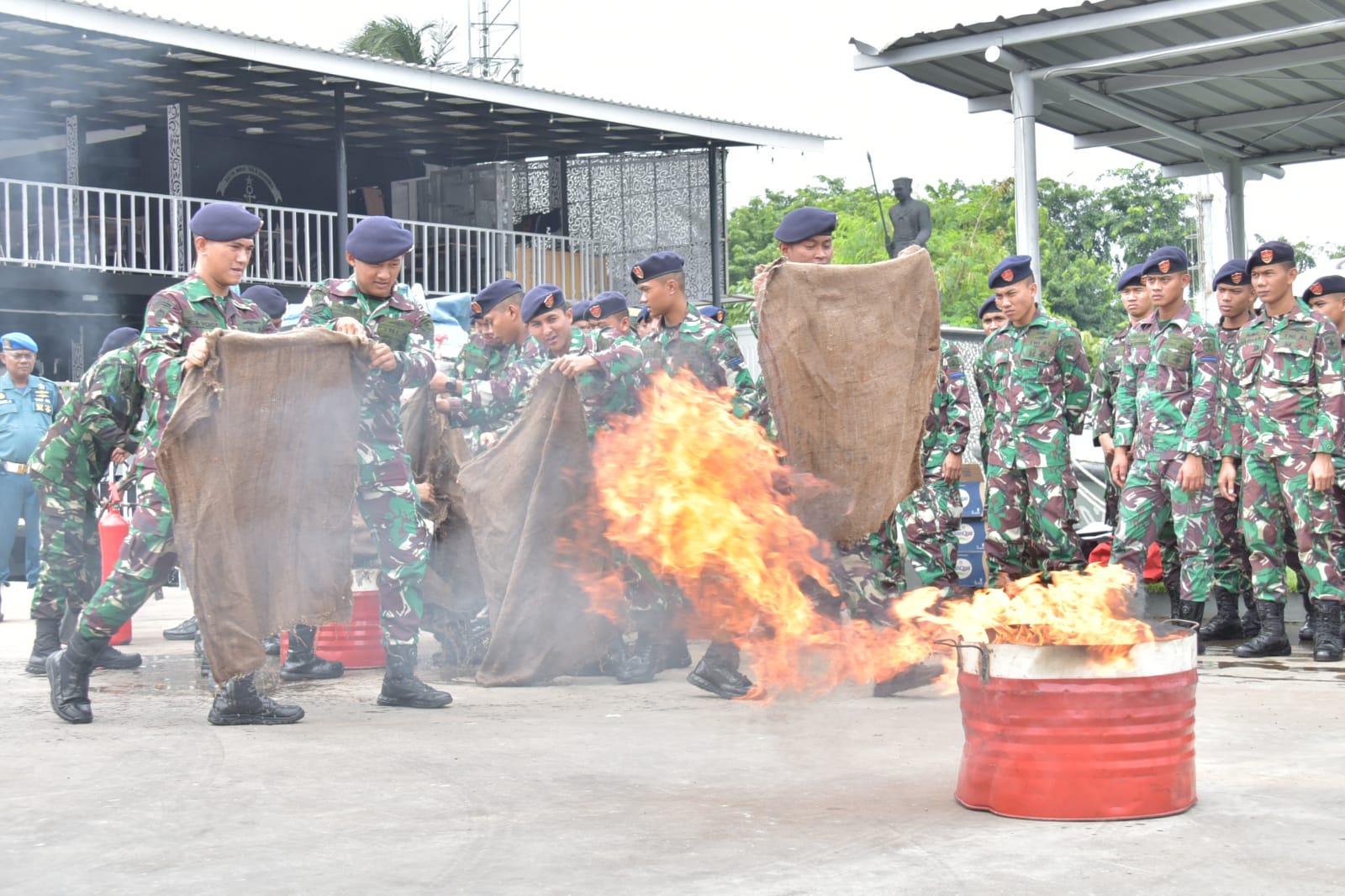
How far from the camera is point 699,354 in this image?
7281 millimetres

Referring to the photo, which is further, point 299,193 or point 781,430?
point 299,193

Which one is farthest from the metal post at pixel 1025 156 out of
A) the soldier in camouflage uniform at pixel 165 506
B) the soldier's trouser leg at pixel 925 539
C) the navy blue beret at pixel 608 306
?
the soldier in camouflage uniform at pixel 165 506

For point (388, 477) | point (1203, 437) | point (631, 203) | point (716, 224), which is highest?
point (631, 203)

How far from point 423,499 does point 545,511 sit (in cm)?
113

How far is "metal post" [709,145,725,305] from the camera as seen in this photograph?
72.0 ft

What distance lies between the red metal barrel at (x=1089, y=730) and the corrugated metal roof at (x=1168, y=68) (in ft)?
27.5

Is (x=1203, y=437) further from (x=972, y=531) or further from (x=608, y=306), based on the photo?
(x=608, y=306)

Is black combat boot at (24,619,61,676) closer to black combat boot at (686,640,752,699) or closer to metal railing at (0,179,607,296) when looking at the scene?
black combat boot at (686,640,752,699)

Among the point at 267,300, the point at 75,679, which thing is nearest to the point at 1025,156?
the point at 267,300

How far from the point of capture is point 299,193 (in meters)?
22.7

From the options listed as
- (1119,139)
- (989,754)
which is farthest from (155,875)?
(1119,139)

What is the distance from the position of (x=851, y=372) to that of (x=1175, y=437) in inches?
122

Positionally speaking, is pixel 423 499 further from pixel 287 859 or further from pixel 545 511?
pixel 287 859

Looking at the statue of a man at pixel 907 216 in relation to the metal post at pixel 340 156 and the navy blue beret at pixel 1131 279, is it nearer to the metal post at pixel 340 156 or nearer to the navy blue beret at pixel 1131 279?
the navy blue beret at pixel 1131 279
